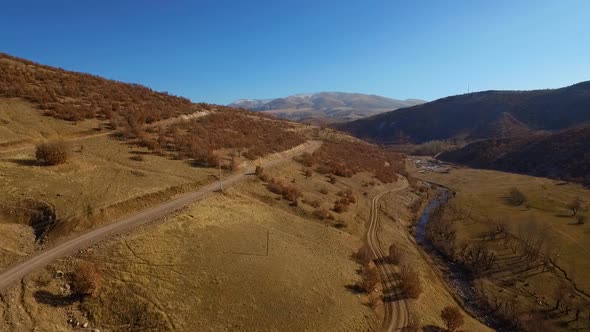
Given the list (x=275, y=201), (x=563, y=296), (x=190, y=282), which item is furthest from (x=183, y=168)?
(x=563, y=296)

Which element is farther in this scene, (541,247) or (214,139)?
(214,139)

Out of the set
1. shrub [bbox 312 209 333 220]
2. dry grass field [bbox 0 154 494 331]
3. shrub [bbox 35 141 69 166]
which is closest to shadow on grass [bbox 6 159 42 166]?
shrub [bbox 35 141 69 166]

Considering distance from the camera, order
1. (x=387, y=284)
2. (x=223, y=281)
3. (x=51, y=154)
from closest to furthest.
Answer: (x=223, y=281), (x=51, y=154), (x=387, y=284)

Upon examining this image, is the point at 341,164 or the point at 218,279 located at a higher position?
the point at 341,164

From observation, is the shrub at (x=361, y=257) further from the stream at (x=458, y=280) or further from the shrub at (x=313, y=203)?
the stream at (x=458, y=280)

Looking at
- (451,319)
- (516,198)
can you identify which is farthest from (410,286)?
(516,198)

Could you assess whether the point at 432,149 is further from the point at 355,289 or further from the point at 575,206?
the point at 355,289

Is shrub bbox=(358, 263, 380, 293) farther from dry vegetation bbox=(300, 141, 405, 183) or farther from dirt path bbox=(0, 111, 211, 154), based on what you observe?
dirt path bbox=(0, 111, 211, 154)
